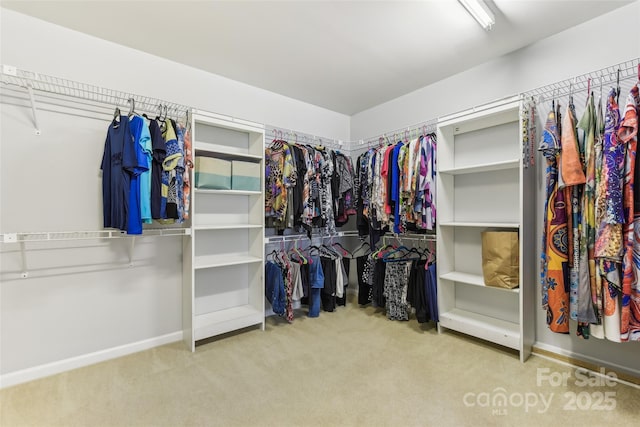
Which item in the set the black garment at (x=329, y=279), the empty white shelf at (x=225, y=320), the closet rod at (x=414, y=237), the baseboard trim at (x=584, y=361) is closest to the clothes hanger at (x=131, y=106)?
the empty white shelf at (x=225, y=320)

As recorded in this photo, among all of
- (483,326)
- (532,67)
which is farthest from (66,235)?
(532,67)

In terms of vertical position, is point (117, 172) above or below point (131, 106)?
below

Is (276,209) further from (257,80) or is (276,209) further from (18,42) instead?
(18,42)

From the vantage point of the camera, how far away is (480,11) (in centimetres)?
189

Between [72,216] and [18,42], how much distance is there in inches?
48.5

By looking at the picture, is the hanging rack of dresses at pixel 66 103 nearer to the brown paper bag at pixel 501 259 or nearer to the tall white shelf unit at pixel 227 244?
the tall white shelf unit at pixel 227 244

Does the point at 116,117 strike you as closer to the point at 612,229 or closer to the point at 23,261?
the point at 23,261

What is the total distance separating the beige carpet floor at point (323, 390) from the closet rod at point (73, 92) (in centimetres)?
199

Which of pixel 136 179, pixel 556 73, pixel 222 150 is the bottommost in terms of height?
pixel 136 179

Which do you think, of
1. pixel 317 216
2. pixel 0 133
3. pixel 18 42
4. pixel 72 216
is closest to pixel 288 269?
pixel 317 216

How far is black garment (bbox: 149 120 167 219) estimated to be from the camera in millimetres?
2207

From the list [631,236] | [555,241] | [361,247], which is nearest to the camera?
[631,236]

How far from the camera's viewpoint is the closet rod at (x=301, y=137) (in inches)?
131

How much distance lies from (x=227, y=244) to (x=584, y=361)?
3.08m
